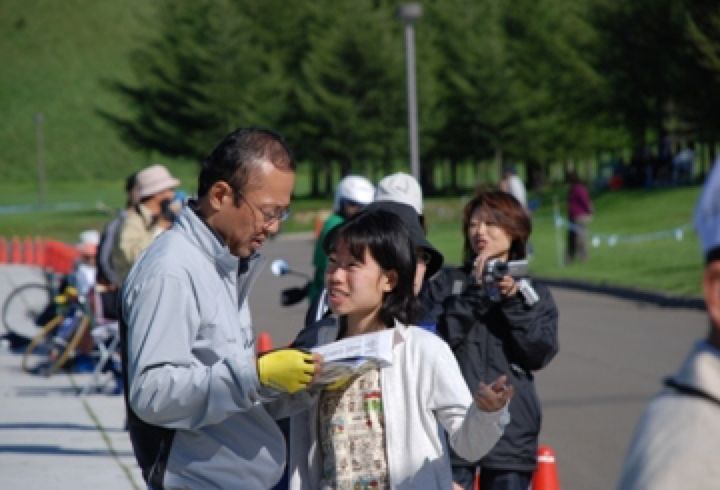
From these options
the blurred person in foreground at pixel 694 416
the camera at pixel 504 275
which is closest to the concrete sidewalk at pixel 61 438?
the camera at pixel 504 275

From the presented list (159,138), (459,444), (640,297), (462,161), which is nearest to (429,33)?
(462,161)

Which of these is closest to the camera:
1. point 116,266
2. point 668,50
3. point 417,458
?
point 417,458

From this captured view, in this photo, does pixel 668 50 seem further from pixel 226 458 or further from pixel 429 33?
pixel 226 458

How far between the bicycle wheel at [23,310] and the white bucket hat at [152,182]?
6.71 metres

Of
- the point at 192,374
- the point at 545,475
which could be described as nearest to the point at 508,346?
the point at 545,475

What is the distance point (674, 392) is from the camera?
229 cm

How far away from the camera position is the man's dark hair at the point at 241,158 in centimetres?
409

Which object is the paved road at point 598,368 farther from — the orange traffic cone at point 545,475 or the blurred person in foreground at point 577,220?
the blurred person in foreground at point 577,220

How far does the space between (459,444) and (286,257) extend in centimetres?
3496

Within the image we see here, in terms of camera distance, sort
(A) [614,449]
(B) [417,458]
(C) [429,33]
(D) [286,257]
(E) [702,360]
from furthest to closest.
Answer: (C) [429,33] < (D) [286,257] < (A) [614,449] < (B) [417,458] < (E) [702,360]

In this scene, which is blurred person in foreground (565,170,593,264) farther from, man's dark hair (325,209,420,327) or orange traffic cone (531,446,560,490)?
man's dark hair (325,209,420,327)

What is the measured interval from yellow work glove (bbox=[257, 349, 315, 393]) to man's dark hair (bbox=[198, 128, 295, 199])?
0.45m

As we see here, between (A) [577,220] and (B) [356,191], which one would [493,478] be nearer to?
(B) [356,191]

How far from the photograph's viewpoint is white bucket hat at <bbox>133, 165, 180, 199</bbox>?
11258mm
